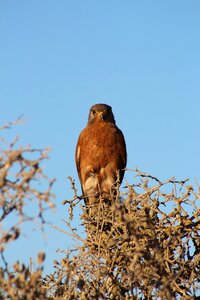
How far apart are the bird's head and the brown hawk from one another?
27 centimetres

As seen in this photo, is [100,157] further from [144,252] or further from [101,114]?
[144,252]

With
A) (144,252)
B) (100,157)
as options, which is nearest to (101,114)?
(100,157)

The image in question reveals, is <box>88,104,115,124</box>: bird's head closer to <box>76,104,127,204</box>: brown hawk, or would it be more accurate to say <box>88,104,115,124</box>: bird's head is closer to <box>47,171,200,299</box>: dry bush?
<box>76,104,127,204</box>: brown hawk

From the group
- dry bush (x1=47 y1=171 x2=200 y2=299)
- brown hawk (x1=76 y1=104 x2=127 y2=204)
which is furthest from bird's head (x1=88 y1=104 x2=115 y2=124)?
dry bush (x1=47 y1=171 x2=200 y2=299)

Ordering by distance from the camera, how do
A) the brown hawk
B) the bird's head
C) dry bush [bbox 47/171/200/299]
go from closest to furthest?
1. dry bush [bbox 47/171/200/299]
2. the brown hawk
3. the bird's head

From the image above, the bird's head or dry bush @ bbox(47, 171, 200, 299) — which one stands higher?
the bird's head

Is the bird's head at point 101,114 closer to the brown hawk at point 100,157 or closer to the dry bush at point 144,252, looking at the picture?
the brown hawk at point 100,157

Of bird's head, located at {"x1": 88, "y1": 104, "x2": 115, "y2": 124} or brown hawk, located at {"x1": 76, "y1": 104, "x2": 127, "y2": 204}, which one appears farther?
bird's head, located at {"x1": 88, "y1": 104, "x2": 115, "y2": 124}

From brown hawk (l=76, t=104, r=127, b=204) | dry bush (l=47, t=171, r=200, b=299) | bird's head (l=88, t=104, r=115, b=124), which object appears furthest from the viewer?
A: bird's head (l=88, t=104, r=115, b=124)

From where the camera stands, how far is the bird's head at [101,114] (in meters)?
8.45

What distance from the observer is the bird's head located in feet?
27.7

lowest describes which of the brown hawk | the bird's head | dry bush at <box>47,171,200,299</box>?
dry bush at <box>47,171,200,299</box>

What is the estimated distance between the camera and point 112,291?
4062 millimetres

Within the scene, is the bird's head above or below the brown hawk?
above
